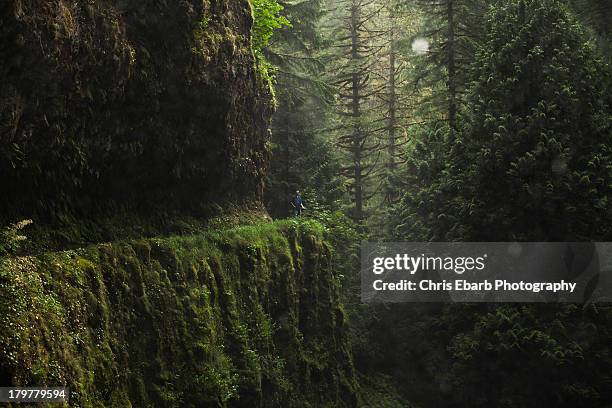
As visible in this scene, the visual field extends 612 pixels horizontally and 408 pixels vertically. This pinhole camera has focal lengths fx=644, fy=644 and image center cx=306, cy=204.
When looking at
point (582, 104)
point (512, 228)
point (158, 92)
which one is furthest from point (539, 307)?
point (158, 92)

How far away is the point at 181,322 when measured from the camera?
11086 millimetres

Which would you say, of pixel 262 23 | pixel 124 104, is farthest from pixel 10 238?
pixel 262 23

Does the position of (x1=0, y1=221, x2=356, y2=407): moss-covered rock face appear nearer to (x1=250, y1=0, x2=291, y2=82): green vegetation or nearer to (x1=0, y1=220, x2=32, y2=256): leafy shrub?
(x1=0, y1=220, x2=32, y2=256): leafy shrub

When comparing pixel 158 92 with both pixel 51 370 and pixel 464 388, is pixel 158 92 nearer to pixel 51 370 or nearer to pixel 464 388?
pixel 51 370

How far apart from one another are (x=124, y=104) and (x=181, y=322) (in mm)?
4144

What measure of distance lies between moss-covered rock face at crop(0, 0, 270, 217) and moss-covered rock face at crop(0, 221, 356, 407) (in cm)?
143

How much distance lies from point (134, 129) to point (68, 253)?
163 inches

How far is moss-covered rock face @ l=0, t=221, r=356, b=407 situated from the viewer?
7.57 metres

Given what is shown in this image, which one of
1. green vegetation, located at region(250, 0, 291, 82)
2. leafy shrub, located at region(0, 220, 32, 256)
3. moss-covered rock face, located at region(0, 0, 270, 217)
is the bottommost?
leafy shrub, located at region(0, 220, 32, 256)

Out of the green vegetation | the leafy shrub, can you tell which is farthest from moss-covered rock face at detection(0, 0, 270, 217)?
the green vegetation

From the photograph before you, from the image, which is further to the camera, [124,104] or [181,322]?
[124,104]

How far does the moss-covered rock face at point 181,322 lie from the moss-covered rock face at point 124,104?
1.43m

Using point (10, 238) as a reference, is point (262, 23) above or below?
above

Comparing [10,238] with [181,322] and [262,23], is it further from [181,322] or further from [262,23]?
[262,23]
